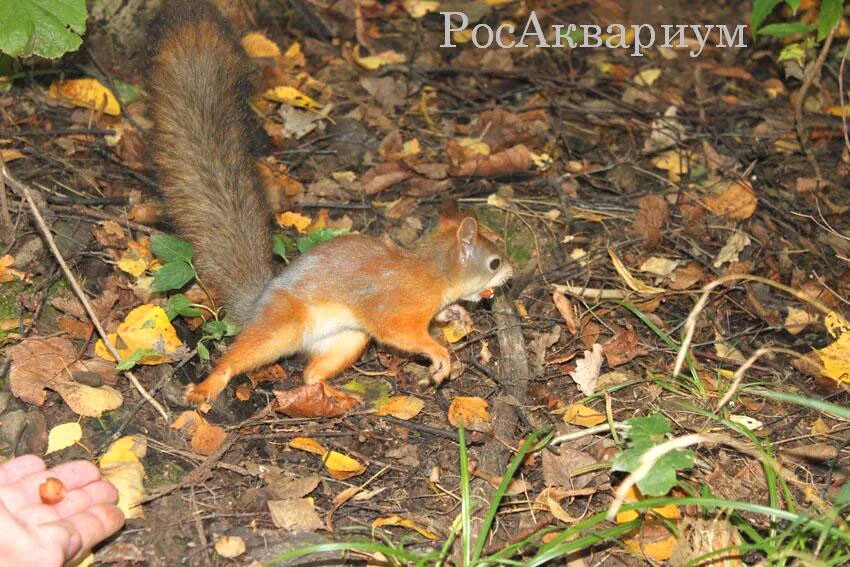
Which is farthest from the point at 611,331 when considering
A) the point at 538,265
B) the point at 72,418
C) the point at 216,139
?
the point at 72,418

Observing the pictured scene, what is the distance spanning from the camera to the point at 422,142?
13.9 feet

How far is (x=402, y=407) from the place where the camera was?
3.12 m

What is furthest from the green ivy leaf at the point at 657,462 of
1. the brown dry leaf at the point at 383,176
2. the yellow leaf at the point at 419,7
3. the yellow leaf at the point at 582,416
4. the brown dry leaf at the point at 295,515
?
the yellow leaf at the point at 419,7

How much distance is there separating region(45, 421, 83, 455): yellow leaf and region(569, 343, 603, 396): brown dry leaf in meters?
1.59

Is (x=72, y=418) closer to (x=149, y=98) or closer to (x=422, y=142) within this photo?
(x=149, y=98)

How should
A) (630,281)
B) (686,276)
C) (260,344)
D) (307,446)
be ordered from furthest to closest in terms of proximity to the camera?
(686,276) < (630,281) < (260,344) < (307,446)

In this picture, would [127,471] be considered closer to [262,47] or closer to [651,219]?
[651,219]

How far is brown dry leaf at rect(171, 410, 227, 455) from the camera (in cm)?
283

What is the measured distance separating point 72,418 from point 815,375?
248 centimetres

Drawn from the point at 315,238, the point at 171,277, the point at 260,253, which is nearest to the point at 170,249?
the point at 171,277

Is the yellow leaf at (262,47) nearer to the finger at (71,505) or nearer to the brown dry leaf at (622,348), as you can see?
the brown dry leaf at (622,348)

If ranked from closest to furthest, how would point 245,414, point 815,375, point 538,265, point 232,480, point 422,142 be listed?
1. point 232,480
2. point 245,414
3. point 815,375
4. point 538,265
5. point 422,142

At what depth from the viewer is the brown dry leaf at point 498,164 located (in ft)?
13.3

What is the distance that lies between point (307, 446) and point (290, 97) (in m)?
1.94
